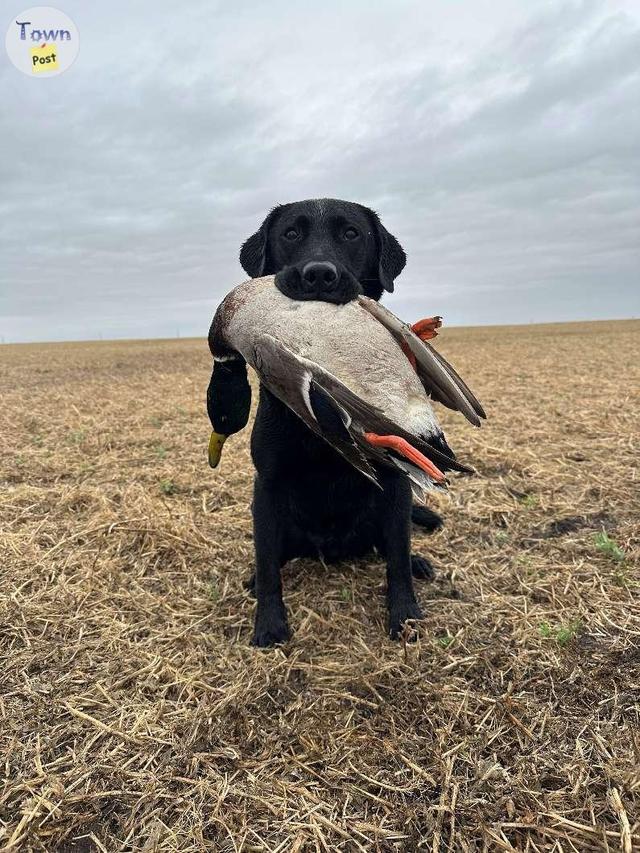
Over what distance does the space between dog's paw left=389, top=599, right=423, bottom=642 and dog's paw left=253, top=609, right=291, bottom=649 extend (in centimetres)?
47

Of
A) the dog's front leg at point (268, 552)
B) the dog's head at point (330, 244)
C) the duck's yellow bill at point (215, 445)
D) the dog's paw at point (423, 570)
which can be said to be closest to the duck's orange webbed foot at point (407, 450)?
the dog's head at point (330, 244)

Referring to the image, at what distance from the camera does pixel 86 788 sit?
1758 mm

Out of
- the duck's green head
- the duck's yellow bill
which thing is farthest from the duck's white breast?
the duck's yellow bill

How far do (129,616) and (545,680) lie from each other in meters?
1.88

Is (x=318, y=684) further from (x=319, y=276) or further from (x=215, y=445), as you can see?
(x=319, y=276)

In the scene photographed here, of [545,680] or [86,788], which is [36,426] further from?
[545,680]

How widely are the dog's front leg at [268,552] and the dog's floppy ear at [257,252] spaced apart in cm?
118

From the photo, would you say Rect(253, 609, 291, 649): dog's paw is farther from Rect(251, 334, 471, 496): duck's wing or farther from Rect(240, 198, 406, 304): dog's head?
Rect(240, 198, 406, 304): dog's head

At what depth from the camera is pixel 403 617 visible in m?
2.61

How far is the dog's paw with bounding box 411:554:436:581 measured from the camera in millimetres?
3111

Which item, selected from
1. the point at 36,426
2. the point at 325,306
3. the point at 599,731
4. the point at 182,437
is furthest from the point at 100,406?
the point at 599,731

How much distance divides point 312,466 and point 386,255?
1.28m

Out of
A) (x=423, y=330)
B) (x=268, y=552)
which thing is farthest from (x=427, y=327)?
(x=268, y=552)

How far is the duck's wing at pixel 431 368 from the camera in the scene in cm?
205
